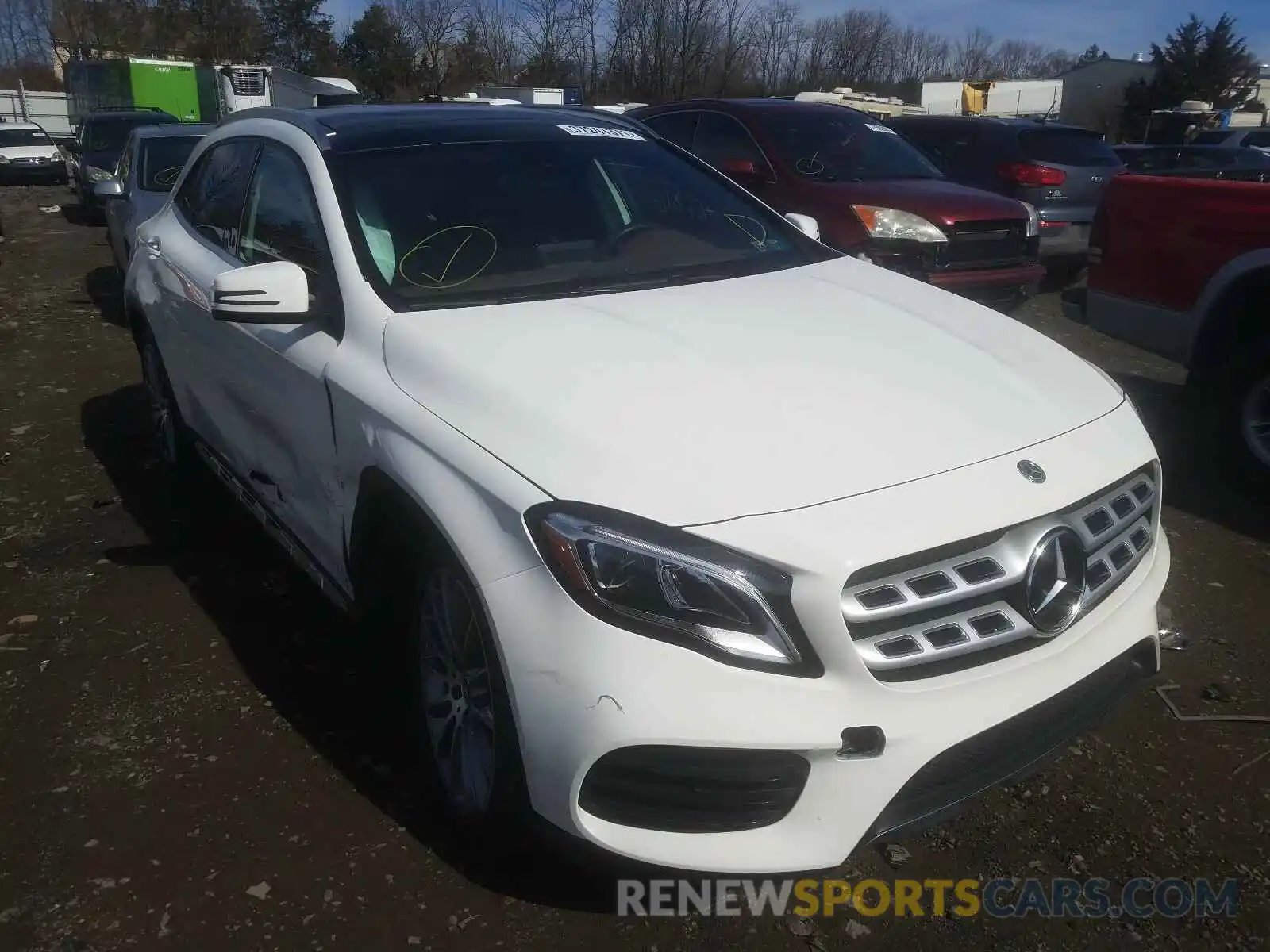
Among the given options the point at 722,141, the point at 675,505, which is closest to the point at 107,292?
the point at 722,141

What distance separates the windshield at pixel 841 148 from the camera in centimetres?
812

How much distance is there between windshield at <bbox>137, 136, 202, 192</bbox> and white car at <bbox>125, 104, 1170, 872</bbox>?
7.01 m

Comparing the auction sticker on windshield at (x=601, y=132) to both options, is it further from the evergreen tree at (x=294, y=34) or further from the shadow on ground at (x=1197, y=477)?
the evergreen tree at (x=294, y=34)

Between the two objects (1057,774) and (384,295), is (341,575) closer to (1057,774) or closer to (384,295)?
(384,295)

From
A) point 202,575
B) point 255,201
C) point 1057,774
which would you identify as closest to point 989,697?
point 1057,774

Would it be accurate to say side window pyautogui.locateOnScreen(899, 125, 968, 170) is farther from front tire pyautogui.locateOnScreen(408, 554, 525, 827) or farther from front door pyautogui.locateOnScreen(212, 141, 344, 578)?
front tire pyautogui.locateOnScreen(408, 554, 525, 827)

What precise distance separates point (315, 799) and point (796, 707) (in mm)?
1544

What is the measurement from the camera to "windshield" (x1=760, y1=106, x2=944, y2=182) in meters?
8.12

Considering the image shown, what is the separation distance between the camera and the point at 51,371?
25.6 feet

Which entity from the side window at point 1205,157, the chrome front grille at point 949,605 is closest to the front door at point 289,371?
the chrome front grille at point 949,605

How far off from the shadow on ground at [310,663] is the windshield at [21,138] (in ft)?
80.5

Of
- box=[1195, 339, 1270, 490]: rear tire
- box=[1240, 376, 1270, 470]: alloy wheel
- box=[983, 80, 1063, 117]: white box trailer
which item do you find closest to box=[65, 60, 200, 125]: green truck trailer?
box=[1195, 339, 1270, 490]: rear tire

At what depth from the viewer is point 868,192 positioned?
24.8ft

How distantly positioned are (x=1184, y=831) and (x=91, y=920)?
269cm
